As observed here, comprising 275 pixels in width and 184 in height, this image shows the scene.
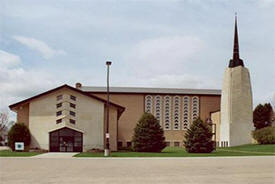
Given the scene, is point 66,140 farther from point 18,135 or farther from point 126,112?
point 126,112

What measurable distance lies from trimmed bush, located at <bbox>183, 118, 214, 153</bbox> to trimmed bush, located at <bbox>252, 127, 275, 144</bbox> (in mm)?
19375

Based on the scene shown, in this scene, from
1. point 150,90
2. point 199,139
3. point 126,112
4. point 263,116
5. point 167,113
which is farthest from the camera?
point 150,90

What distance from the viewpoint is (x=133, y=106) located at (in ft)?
243

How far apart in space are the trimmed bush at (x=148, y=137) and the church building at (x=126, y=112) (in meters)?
5.59

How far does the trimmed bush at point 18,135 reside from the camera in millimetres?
43438

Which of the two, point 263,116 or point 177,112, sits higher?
point 177,112

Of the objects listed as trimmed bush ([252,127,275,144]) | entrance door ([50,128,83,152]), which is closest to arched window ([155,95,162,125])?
trimmed bush ([252,127,275,144])

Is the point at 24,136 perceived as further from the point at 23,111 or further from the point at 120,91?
the point at 120,91

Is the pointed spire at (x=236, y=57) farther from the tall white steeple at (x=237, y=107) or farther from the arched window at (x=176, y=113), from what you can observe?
the arched window at (x=176, y=113)

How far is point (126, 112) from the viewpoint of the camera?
239ft

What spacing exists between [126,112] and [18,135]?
3095 centimetres

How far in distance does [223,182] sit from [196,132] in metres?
27.7

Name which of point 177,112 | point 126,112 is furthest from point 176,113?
point 126,112

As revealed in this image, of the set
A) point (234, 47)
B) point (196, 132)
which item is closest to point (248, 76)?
point (234, 47)
